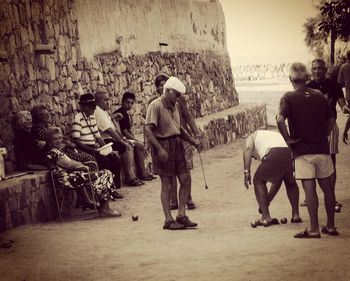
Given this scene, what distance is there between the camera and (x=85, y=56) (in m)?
14.5

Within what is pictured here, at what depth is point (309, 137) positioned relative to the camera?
8.20 metres

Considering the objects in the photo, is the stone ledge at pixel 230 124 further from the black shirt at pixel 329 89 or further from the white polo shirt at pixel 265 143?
the white polo shirt at pixel 265 143

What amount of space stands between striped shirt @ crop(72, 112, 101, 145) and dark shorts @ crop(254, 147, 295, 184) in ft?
12.1

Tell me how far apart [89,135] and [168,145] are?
2.98 m

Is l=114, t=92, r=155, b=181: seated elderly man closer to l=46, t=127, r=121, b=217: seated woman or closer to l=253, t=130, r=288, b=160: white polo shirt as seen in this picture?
l=46, t=127, r=121, b=217: seated woman

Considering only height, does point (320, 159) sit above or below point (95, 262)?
above

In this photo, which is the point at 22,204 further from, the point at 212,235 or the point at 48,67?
the point at 48,67

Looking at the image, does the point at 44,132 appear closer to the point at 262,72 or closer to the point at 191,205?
the point at 191,205

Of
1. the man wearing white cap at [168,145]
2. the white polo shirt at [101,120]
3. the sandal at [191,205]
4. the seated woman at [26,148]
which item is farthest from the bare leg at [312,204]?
the white polo shirt at [101,120]

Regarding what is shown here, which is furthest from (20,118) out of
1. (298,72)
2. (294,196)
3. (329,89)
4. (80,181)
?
(298,72)

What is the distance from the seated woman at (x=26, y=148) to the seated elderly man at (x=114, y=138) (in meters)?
1.93

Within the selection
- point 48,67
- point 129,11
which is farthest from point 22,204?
point 129,11

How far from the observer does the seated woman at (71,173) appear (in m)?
10.6

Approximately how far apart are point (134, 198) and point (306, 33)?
3121 cm
